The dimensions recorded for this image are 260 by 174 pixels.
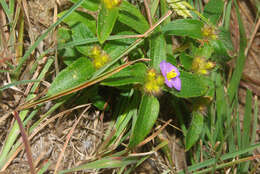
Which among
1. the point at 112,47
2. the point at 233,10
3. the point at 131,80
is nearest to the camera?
the point at 131,80

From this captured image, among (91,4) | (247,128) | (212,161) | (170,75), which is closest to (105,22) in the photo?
(91,4)

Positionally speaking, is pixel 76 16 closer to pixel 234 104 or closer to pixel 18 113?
pixel 18 113

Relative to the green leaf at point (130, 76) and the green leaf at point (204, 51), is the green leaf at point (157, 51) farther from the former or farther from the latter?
the green leaf at point (204, 51)

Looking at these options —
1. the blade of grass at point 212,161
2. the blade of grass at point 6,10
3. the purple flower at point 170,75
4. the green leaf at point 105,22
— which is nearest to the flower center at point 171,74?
the purple flower at point 170,75

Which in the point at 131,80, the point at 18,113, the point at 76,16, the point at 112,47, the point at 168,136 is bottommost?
the point at 168,136

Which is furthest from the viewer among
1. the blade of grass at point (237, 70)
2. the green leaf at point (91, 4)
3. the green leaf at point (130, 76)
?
the blade of grass at point (237, 70)

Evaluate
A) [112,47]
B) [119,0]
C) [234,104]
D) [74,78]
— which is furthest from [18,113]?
[234,104]

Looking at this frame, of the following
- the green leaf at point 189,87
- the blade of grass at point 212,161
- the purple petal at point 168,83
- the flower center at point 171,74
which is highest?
the flower center at point 171,74
